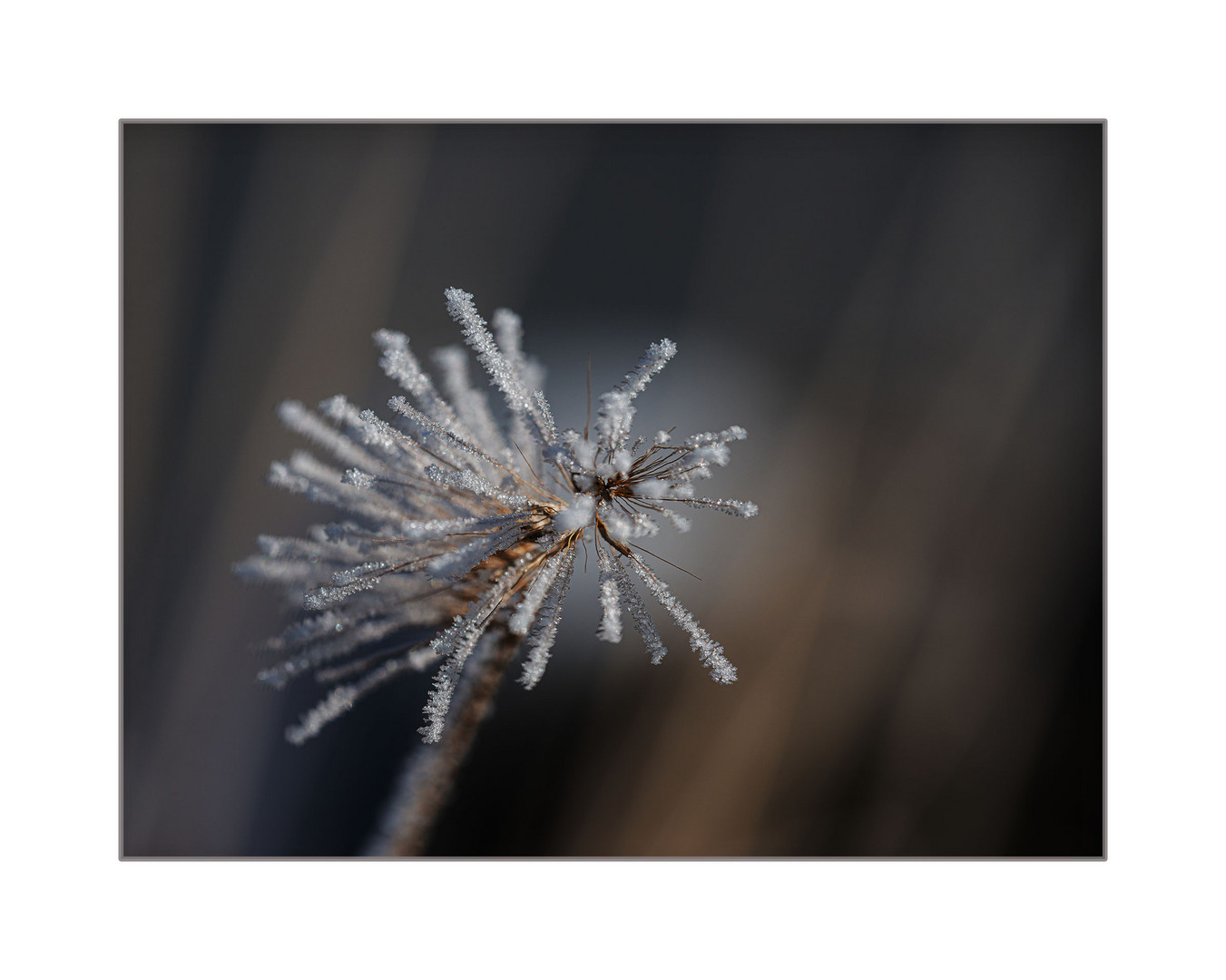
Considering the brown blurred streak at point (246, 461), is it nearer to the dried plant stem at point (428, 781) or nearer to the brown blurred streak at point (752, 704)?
the dried plant stem at point (428, 781)

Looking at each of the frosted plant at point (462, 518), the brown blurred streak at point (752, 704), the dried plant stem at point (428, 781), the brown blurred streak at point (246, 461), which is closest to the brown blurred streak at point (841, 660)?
the brown blurred streak at point (752, 704)

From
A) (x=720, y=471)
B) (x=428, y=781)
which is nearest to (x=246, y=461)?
(x=428, y=781)

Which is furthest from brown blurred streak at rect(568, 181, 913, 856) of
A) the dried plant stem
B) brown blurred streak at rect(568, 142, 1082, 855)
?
the dried plant stem

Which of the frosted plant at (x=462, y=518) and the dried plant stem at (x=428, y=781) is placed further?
the dried plant stem at (x=428, y=781)

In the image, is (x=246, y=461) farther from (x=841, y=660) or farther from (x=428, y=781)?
(x=841, y=660)

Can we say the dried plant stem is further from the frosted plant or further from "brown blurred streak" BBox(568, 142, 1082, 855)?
"brown blurred streak" BBox(568, 142, 1082, 855)

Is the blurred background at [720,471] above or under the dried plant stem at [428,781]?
above

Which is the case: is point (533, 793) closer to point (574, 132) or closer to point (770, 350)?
point (770, 350)
